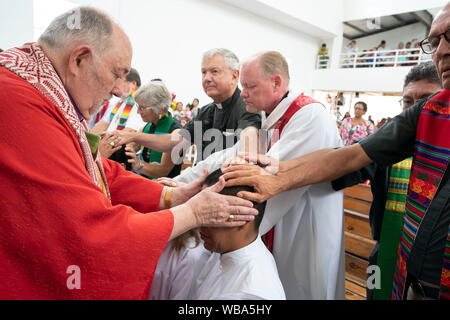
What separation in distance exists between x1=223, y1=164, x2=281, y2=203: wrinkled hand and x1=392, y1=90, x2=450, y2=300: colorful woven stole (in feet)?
2.09

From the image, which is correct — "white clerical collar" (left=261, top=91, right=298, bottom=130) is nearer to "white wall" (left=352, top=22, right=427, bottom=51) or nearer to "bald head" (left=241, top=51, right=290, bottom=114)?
"bald head" (left=241, top=51, right=290, bottom=114)

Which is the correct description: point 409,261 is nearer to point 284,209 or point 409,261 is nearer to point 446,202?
point 446,202

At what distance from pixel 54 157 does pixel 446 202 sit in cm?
152

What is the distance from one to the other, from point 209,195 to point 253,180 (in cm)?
26

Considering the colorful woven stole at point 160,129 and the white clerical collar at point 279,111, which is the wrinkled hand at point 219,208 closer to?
the white clerical collar at point 279,111

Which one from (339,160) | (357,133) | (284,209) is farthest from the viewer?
(357,133)

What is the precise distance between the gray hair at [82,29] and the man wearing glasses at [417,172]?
2.52 feet

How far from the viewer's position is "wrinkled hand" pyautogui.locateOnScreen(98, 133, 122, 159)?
94.3 inches

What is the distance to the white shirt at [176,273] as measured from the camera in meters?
1.57

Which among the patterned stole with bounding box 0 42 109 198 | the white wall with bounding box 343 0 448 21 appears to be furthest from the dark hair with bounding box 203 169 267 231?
the white wall with bounding box 343 0 448 21

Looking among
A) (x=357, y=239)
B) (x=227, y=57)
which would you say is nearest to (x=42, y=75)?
(x=227, y=57)

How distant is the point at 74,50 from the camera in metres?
1.20

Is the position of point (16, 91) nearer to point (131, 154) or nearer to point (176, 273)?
point (176, 273)
